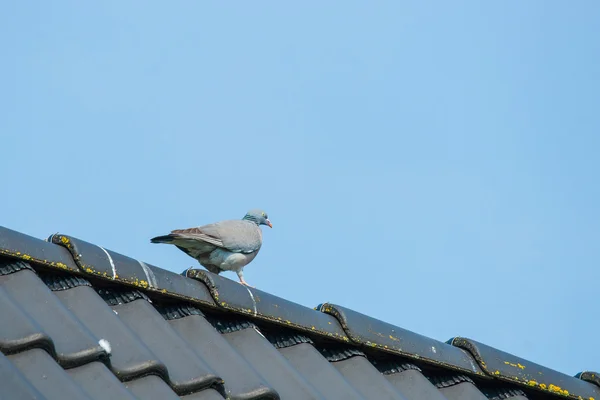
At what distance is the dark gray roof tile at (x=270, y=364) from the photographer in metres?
3.78

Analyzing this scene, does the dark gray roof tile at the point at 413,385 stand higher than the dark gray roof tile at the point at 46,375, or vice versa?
the dark gray roof tile at the point at 413,385

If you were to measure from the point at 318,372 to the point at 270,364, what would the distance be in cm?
28

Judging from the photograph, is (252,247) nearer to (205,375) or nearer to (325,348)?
(325,348)

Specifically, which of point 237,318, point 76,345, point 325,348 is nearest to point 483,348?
point 325,348

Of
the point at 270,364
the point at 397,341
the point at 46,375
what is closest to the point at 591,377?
the point at 397,341

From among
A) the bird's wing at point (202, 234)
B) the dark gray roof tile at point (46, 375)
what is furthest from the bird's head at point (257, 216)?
the dark gray roof tile at point (46, 375)

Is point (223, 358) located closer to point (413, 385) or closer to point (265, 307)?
point (265, 307)

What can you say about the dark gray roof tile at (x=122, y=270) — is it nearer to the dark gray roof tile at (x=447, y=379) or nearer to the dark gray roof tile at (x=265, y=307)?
the dark gray roof tile at (x=265, y=307)

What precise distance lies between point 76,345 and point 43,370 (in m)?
0.22

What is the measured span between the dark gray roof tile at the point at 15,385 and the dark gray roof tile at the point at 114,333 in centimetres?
47

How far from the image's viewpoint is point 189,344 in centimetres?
375

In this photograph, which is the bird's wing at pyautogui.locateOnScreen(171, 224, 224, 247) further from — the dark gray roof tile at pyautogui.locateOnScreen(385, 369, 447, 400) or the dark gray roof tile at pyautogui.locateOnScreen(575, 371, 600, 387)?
the dark gray roof tile at pyautogui.locateOnScreen(385, 369, 447, 400)

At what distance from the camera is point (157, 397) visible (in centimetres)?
324

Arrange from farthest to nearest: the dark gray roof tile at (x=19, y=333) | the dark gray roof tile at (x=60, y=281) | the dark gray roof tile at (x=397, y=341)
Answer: the dark gray roof tile at (x=397, y=341) → the dark gray roof tile at (x=60, y=281) → the dark gray roof tile at (x=19, y=333)
